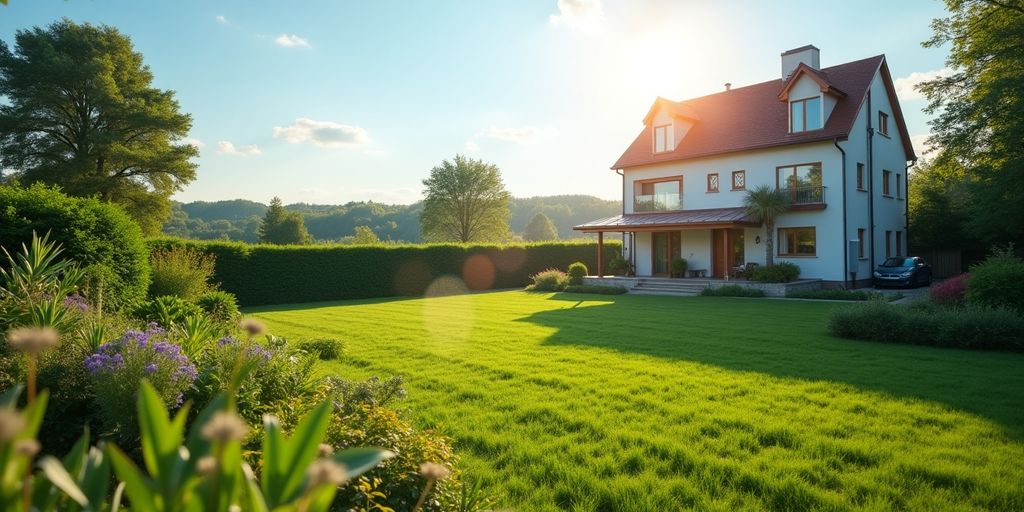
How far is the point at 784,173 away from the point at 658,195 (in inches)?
235

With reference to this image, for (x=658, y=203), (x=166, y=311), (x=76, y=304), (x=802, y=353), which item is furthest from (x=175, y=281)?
(x=658, y=203)

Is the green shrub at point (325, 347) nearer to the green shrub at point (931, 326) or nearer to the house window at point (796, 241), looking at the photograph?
the green shrub at point (931, 326)

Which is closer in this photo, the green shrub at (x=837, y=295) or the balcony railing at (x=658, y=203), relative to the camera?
the green shrub at (x=837, y=295)

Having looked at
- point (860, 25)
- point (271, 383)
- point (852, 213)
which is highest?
point (860, 25)

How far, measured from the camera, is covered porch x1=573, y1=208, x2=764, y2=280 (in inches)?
935

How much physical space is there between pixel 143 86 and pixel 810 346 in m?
34.8

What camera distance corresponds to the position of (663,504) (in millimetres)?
3799

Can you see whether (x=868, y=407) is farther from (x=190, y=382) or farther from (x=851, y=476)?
(x=190, y=382)

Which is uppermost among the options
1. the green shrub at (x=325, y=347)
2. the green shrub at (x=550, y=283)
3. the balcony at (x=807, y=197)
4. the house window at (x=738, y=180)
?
the house window at (x=738, y=180)

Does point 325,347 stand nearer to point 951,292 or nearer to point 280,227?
point 951,292

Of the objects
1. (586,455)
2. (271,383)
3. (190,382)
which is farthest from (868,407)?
(190,382)

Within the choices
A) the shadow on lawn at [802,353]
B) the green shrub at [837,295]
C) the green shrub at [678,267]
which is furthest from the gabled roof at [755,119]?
the shadow on lawn at [802,353]

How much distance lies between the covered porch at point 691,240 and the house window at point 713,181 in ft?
3.63

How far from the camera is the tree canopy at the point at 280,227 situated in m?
59.2
